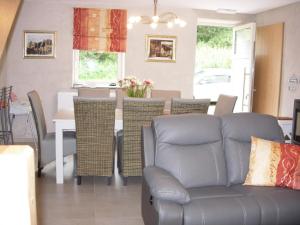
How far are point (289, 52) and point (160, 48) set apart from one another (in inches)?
89.6

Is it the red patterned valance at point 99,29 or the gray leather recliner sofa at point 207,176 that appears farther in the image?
the red patterned valance at point 99,29

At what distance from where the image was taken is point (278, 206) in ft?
8.28

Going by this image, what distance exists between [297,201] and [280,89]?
4020 millimetres

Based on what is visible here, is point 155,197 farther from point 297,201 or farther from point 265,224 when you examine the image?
point 297,201

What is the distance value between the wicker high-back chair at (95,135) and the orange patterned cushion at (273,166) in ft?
5.26

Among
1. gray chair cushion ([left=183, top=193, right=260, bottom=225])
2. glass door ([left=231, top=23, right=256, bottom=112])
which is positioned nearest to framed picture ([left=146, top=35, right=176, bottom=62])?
Answer: glass door ([left=231, top=23, right=256, bottom=112])

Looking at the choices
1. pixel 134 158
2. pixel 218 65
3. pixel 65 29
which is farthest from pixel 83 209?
pixel 218 65

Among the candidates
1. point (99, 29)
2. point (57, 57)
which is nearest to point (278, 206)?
point (99, 29)

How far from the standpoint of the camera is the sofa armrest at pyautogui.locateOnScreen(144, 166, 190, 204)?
231cm

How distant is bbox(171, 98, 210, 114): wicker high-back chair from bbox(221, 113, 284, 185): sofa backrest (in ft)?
2.94

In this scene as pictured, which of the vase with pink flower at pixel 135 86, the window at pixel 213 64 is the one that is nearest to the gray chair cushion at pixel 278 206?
the vase with pink flower at pixel 135 86

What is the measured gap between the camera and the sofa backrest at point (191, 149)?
9.16 ft

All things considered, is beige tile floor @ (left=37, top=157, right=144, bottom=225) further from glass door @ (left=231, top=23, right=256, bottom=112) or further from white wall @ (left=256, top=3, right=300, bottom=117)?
glass door @ (left=231, top=23, right=256, bottom=112)

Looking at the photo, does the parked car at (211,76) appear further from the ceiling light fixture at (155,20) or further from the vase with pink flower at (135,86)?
the vase with pink flower at (135,86)
